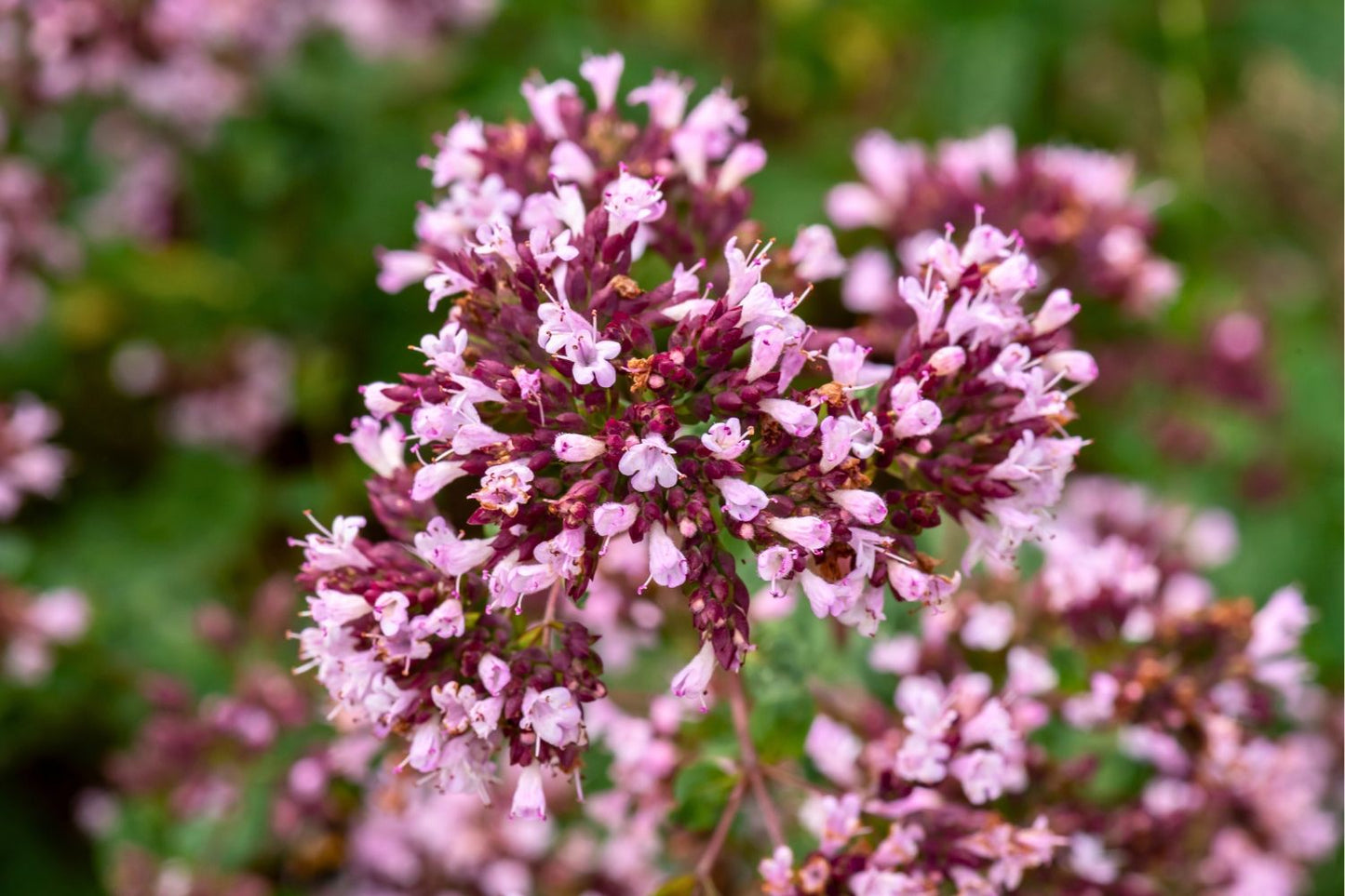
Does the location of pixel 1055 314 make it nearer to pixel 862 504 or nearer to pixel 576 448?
pixel 862 504

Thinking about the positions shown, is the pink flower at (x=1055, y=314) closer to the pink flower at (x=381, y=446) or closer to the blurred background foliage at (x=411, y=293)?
the pink flower at (x=381, y=446)

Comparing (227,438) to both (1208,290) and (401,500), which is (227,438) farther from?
(1208,290)

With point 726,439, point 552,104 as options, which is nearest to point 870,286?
point 552,104

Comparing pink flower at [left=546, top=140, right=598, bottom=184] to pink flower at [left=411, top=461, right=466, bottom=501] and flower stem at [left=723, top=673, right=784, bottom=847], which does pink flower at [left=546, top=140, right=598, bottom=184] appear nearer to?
pink flower at [left=411, top=461, right=466, bottom=501]

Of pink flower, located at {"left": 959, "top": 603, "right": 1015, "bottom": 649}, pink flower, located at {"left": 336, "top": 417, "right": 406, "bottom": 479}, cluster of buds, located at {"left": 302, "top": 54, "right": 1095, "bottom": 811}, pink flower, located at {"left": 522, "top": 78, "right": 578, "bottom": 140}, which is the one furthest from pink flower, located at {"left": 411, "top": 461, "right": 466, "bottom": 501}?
pink flower, located at {"left": 959, "top": 603, "right": 1015, "bottom": 649}

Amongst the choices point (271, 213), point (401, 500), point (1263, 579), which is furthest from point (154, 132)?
point (1263, 579)
